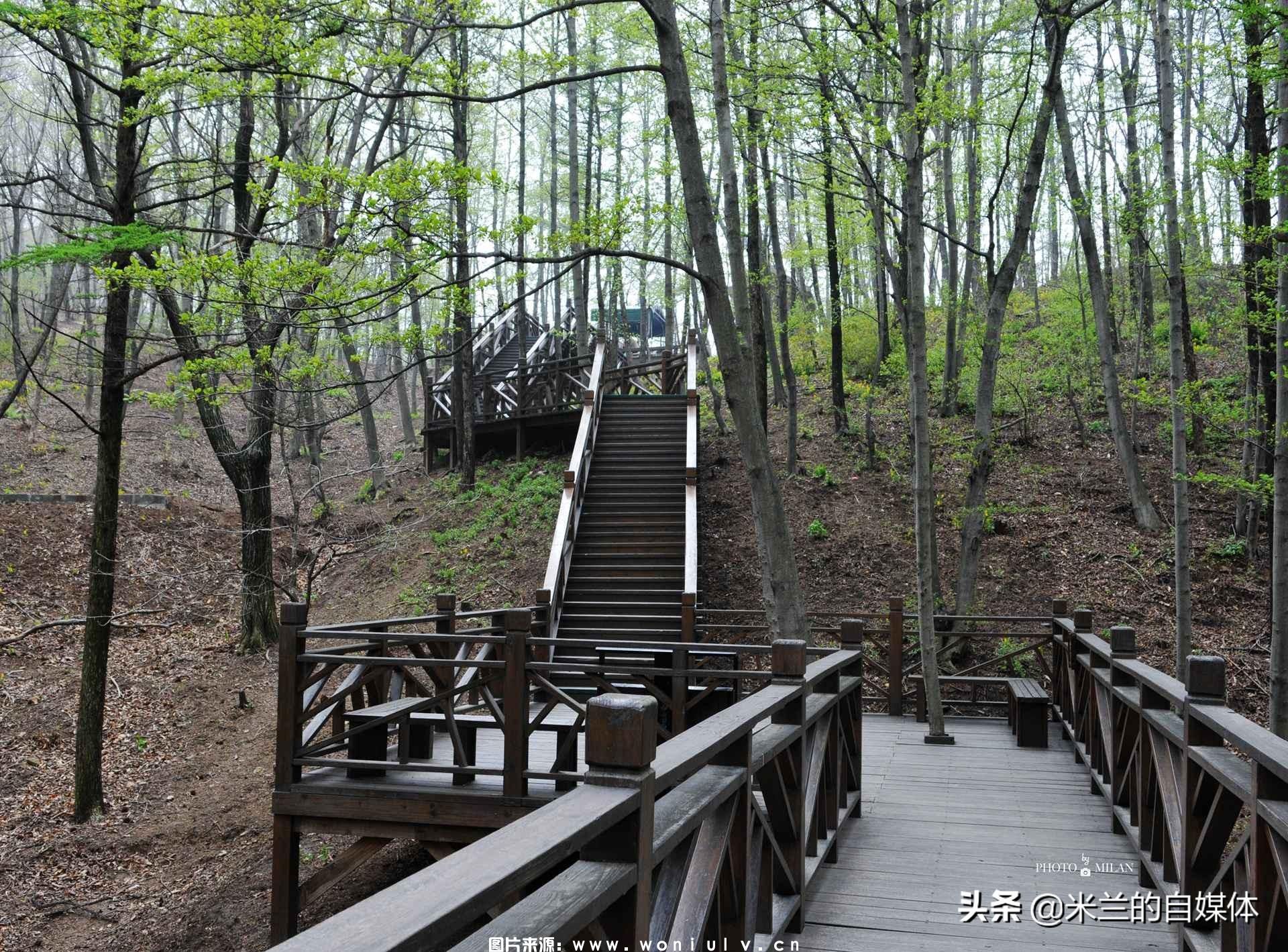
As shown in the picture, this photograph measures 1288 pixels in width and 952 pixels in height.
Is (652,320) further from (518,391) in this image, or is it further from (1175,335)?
(1175,335)

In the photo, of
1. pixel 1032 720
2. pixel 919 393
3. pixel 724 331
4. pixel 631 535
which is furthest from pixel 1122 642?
pixel 631 535

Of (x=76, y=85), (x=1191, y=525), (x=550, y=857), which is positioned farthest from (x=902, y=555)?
(x=550, y=857)

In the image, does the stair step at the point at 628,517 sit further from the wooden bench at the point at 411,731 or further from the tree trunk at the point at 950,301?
the tree trunk at the point at 950,301

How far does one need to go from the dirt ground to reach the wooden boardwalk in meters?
4.71

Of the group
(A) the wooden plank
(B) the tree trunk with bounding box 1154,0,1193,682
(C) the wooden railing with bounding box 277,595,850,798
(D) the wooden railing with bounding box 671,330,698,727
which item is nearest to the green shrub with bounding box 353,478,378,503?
(D) the wooden railing with bounding box 671,330,698,727

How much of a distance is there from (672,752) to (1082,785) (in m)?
6.09

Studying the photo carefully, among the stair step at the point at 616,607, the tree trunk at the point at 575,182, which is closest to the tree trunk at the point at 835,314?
the tree trunk at the point at 575,182

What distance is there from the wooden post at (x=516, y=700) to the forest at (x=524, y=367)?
2.07 m

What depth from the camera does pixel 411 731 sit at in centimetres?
817

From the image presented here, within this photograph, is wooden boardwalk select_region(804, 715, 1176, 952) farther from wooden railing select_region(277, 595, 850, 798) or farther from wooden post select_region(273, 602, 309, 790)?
wooden post select_region(273, 602, 309, 790)

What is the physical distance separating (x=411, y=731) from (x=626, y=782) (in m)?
6.56

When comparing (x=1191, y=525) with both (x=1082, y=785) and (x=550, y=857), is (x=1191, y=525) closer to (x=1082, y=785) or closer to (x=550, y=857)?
(x=1082, y=785)

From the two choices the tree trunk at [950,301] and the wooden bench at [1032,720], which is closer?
the wooden bench at [1032,720]

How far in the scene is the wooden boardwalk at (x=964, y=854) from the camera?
4438 mm
